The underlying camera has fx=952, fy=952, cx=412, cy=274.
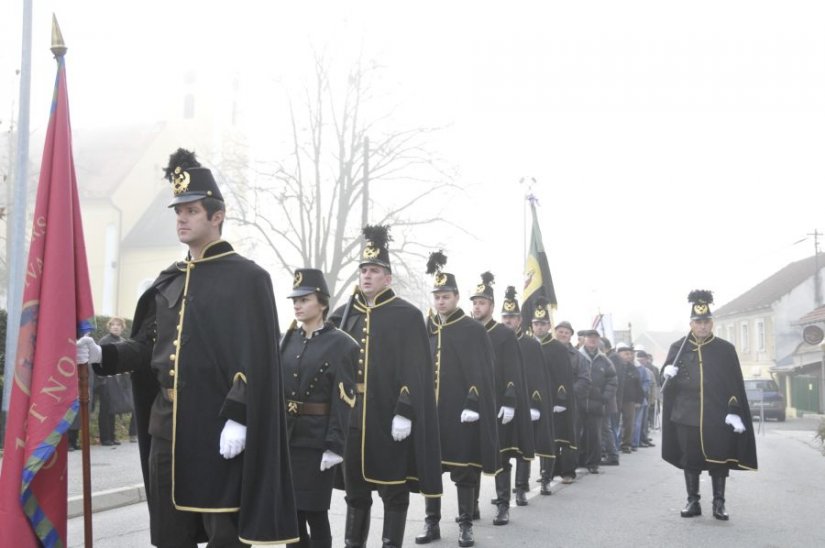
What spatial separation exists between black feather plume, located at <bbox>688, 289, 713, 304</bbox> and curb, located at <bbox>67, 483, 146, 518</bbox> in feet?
21.0

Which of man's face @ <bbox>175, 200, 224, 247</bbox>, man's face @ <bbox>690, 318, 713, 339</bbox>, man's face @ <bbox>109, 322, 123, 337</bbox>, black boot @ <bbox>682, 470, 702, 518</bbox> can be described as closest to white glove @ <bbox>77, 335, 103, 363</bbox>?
man's face @ <bbox>175, 200, 224, 247</bbox>

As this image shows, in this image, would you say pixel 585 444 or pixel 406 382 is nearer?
pixel 406 382

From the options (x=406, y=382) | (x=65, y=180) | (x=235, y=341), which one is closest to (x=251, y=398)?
(x=235, y=341)

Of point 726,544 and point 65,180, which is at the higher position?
point 65,180

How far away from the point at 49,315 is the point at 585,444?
12306 mm

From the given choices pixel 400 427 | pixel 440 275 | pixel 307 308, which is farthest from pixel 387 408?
pixel 440 275

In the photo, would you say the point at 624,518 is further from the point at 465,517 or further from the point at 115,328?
the point at 115,328

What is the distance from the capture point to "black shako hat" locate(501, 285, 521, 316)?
37.4 feet

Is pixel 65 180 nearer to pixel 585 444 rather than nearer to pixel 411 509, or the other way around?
pixel 411 509

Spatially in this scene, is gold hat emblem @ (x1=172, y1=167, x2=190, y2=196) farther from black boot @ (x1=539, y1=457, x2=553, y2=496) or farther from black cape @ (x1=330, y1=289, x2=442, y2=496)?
black boot @ (x1=539, y1=457, x2=553, y2=496)

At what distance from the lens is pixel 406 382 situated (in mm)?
7215

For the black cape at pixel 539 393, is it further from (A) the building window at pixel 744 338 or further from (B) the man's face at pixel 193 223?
(A) the building window at pixel 744 338

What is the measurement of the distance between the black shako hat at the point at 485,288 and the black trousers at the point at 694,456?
2.61 metres

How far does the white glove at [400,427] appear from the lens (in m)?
7.06
